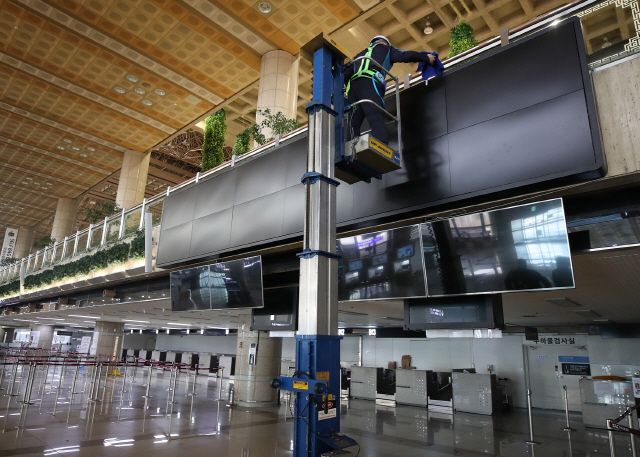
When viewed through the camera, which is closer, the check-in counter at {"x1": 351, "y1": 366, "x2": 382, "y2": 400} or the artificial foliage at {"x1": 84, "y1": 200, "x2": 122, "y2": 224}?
the check-in counter at {"x1": 351, "y1": 366, "x2": 382, "y2": 400}

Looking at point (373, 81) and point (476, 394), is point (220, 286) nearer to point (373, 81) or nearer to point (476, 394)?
point (373, 81)

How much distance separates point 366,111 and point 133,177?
A: 23.0 m

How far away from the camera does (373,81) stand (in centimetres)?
551

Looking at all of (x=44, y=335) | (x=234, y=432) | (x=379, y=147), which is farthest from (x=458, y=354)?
(x=44, y=335)

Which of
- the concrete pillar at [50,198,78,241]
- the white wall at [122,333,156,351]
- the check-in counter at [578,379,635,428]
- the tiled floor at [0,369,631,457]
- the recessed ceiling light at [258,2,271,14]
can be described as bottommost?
the tiled floor at [0,369,631,457]

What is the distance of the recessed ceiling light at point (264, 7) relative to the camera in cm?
1381

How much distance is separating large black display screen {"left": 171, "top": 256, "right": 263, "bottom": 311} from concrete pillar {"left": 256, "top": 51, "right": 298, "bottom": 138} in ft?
22.1

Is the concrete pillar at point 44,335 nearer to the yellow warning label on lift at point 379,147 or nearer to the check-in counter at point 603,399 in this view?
the check-in counter at point 603,399

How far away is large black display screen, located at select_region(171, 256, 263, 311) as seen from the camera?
8937 mm

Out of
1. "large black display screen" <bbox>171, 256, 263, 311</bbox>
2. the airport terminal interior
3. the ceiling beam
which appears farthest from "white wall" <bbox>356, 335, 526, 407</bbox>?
the ceiling beam

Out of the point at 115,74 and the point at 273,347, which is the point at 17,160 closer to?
the point at 115,74

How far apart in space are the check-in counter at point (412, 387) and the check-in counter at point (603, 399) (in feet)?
15.8

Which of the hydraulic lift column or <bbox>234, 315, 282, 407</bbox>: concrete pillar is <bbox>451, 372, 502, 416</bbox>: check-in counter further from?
the hydraulic lift column

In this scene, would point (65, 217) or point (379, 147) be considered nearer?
point (379, 147)
